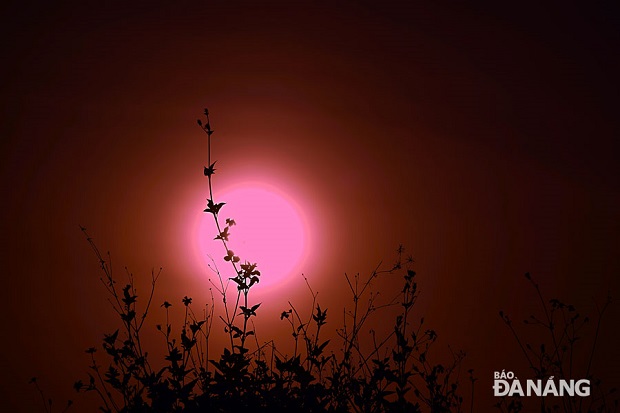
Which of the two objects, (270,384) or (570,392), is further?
(570,392)

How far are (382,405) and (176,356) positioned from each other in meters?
1.42

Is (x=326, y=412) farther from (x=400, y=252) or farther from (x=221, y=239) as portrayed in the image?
(x=400, y=252)

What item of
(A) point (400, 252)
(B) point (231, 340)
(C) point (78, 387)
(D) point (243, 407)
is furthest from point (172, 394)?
(A) point (400, 252)

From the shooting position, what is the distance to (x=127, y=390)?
418 cm

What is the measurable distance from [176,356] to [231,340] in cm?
41

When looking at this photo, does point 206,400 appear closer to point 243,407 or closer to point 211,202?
point 243,407

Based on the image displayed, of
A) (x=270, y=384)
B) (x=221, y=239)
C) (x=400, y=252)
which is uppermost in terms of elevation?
(x=400, y=252)

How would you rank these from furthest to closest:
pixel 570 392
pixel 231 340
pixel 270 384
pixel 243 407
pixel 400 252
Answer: pixel 400 252 → pixel 570 392 → pixel 231 340 → pixel 270 384 → pixel 243 407

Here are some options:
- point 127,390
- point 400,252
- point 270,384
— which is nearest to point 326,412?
point 270,384

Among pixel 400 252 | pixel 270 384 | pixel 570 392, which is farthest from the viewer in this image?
pixel 400 252

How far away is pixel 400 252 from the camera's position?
5.47 metres

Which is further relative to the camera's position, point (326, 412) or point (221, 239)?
point (221, 239)

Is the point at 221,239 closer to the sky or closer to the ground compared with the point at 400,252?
closer to the ground

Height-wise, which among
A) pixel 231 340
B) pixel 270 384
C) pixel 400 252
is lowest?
pixel 270 384
